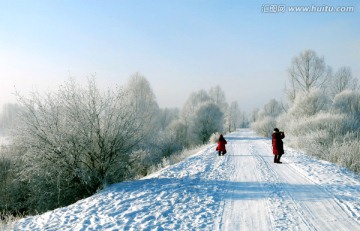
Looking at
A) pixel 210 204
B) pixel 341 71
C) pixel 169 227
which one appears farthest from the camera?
pixel 341 71

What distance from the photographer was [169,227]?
231 inches

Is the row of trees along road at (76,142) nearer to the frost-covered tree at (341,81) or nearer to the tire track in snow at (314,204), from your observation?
the tire track in snow at (314,204)

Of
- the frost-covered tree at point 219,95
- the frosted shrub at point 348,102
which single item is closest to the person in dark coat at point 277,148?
the frosted shrub at point 348,102

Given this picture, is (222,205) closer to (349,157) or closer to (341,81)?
(349,157)

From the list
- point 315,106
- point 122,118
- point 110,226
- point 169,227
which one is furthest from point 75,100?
point 315,106

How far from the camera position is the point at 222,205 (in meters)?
7.22

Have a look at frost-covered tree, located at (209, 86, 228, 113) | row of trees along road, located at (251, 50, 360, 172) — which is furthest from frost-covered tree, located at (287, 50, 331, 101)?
frost-covered tree, located at (209, 86, 228, 113)

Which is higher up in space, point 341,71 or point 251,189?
point 341,71

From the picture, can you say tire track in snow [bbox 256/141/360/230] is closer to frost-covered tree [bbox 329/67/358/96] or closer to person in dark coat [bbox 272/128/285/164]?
person in dark coat [bbox 272/128/285/164]

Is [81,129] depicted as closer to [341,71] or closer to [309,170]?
[309,170]

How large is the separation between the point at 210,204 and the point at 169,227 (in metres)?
1.82

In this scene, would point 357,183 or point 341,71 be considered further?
point 341,71

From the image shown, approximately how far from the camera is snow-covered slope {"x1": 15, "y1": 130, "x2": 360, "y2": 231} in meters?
5.96

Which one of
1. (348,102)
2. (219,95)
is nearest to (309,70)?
(348,102)
